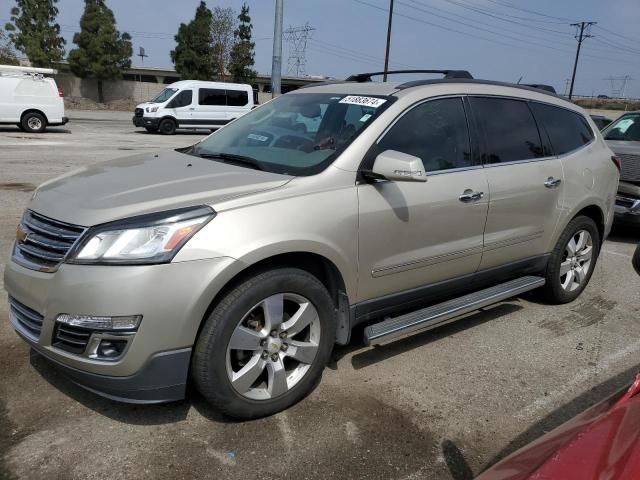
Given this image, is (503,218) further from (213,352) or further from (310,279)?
(213,352)

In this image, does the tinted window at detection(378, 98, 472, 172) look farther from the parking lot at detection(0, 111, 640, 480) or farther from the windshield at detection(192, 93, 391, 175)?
the parking lot at detection(0, 111, 640, 480)

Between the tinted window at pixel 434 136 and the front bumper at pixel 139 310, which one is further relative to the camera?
the tinted window at pixel 434 136

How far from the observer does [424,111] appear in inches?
141

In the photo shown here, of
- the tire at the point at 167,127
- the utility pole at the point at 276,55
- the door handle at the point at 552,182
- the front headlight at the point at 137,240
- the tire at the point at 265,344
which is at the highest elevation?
the utility pole at the point at 276,55

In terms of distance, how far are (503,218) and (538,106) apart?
46.8 inches

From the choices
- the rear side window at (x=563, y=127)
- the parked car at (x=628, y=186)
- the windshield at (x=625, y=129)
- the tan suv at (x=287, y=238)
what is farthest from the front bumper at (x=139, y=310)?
the windshield at (x=625, y=129)

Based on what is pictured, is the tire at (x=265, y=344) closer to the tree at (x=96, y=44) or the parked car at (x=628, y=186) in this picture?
the parked car at (x=628, y=186)

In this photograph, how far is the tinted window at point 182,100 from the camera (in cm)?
2373

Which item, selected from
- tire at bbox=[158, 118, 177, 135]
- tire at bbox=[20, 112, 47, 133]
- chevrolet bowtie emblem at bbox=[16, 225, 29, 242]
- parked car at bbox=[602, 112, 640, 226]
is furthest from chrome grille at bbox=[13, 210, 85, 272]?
tire at bbox=[158, 118, 177, 135]

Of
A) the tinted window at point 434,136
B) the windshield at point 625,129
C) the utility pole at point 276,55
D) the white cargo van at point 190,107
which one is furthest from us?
the white cargo van at point 190,107

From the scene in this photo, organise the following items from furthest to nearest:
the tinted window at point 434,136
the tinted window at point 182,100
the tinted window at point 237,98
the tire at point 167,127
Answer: the tinted window at point 237,98
the tinted window at point 182,100
the tire at point 167,127
the tinted window at point 434,136

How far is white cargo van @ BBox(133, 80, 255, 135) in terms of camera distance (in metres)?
23.2

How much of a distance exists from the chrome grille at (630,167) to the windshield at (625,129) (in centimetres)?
106

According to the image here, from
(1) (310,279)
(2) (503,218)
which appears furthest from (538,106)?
(1) (310,279)
